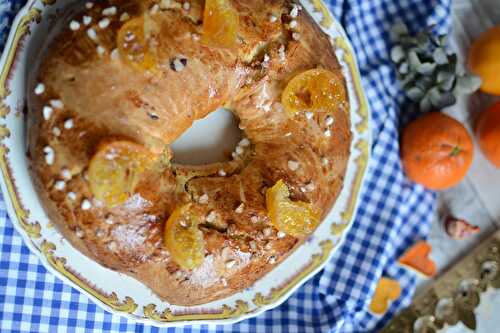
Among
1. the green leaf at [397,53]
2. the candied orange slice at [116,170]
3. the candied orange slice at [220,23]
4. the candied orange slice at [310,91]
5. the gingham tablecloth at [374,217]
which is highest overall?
the candied orange slice at [220,23]

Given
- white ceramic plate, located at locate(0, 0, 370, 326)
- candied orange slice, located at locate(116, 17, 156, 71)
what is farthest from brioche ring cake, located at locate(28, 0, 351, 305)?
white ceramic plate, located at locate(0, 0, 370, 326)

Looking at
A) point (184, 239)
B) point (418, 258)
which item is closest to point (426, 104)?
point (418, 258)

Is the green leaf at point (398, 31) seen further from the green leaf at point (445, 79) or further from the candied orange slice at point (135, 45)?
the candied orange slice at point (135, 45)

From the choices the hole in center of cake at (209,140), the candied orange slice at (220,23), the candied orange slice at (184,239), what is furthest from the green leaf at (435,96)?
the candied orange slice at (184,239)

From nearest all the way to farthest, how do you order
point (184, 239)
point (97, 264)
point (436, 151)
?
point (184, 239)
point (97, 264)
point (436, 151)

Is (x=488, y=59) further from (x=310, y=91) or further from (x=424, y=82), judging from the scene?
(x=310, y=91)

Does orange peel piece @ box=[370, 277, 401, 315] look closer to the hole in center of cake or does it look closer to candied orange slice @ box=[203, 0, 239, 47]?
the hole in center of cake

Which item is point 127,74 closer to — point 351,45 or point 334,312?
point 351,45
